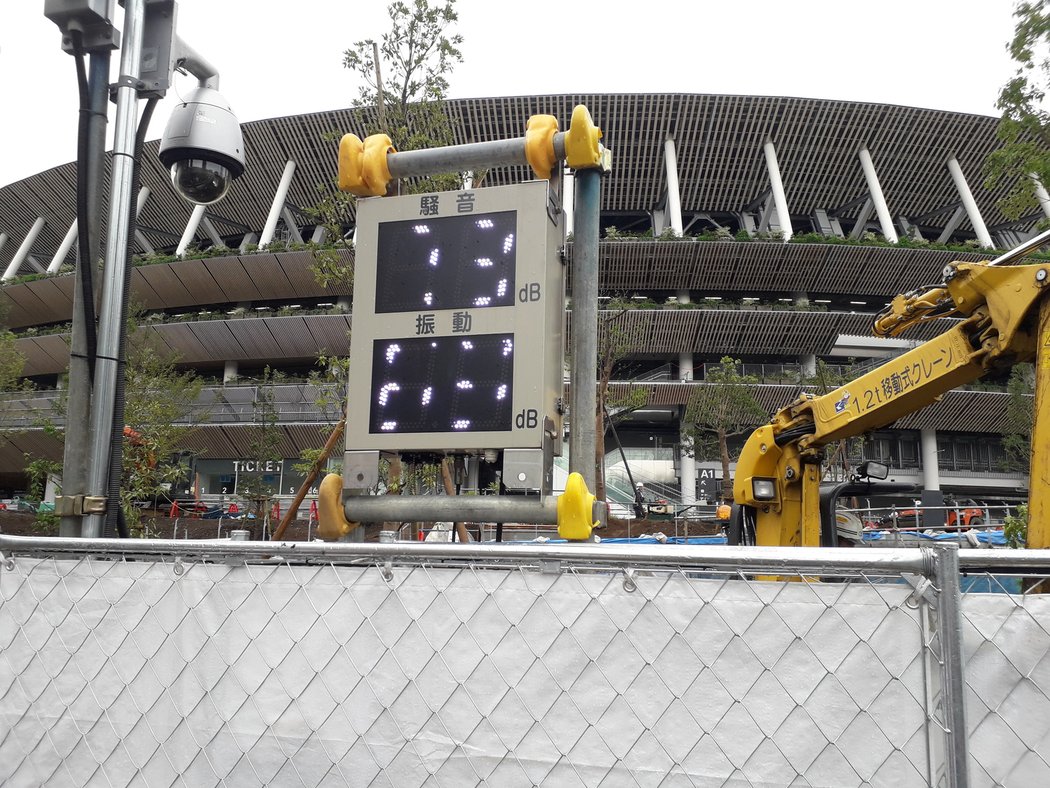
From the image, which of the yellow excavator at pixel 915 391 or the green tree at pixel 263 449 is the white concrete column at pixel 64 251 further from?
the yellow excavator at pixel 915 391

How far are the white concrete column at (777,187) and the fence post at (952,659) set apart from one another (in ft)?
122

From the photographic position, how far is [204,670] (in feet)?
6.47

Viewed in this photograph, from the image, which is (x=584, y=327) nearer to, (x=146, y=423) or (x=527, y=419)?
(x=527, y=419)

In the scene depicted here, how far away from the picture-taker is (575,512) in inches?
137

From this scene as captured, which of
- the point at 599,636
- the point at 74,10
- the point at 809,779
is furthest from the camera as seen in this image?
the point at 74,10

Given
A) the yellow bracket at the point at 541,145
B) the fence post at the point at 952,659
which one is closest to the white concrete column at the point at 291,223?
the yellow bracket at the point at 541,145

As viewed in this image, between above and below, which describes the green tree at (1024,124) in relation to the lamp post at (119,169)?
above

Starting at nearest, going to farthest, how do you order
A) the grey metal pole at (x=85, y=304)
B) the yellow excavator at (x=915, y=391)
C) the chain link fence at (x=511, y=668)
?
1. the chain link fence at (x=511, y=668)
2. the grey metal pole at (x=85, y=304)
3. the yellow excavator at (x=915, y=391)

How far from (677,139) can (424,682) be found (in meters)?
39.6

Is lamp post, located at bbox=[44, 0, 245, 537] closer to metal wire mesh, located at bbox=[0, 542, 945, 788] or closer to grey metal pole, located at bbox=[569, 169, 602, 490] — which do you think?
metal wire mesh, located at bbox=[0, 542, 945, 788]

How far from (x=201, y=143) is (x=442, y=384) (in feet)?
5.97

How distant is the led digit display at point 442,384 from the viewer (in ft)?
12.5

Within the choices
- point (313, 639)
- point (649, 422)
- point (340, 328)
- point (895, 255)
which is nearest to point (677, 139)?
point (895, 255)

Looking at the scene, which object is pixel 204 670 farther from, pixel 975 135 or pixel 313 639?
pixel 975 135
